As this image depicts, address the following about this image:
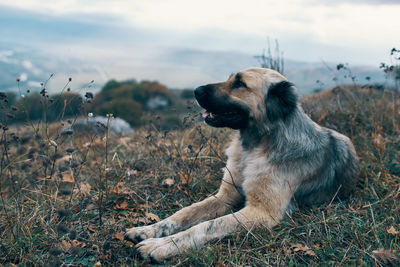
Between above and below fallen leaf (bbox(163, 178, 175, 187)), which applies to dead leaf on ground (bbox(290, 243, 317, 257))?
below

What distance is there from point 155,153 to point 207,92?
2.00m

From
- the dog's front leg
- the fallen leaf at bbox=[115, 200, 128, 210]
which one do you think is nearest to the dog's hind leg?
the dog's front leg

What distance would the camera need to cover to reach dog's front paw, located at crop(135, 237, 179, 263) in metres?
3.06

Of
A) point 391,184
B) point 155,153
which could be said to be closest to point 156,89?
point 155,153

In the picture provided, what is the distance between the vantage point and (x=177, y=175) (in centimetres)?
469

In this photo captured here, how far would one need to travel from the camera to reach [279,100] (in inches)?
148

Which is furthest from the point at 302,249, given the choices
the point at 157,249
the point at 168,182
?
the point at 168,182

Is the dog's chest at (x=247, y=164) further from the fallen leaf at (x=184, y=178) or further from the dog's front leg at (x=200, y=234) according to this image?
the fallen leaf at (x=184, y=178)

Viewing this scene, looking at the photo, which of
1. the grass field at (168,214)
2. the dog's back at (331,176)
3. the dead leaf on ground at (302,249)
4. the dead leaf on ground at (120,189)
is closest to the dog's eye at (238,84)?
the grass field at (168,214)

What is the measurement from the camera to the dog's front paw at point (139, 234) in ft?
11.0

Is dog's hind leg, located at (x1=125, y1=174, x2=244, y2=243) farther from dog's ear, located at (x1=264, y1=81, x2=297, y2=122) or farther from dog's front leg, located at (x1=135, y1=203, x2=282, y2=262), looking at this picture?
dog's ear, located at (x1=264, y1=81, x2=297, y2=122)

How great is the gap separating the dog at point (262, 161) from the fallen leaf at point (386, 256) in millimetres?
871

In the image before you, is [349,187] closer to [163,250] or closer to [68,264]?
[163,250]

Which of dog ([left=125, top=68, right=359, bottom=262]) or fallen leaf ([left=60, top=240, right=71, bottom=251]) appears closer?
fallen leaf ([left=60, top=240, right=71, bottom=251])
